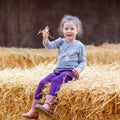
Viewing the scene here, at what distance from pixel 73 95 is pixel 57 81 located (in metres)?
0.28

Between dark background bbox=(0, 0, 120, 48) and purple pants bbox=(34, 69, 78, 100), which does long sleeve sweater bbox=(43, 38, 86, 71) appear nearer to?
purple pants bbox=(34, 69, 78, 100)

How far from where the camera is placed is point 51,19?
10.6 metres

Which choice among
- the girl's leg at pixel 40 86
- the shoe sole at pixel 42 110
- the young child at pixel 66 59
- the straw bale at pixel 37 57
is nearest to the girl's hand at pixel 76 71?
the young child at pixel 66 59

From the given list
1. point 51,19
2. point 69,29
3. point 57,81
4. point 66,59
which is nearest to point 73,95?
point 57,81

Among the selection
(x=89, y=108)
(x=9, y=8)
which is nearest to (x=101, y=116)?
(x=89, y=108)

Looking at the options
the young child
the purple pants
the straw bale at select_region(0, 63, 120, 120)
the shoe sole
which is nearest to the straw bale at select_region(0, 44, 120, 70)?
the straw bale at select_region(0, 63, 120, 120)

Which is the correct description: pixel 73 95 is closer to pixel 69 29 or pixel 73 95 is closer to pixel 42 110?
pixel 42 110

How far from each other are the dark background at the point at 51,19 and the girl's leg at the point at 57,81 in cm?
525

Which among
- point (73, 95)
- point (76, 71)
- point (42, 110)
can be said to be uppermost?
point (76, 71)

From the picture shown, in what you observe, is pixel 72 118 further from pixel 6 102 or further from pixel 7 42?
pixel 7 42

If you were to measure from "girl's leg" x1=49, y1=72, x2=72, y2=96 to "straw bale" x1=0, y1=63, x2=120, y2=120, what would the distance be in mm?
46

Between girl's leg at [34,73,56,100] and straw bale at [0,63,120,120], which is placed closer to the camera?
straw bale at [0,63,120,120]

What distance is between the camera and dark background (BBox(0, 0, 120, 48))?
33.9 ft

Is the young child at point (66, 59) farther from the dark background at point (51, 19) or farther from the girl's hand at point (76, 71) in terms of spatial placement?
the dark background at point (51, 19)
